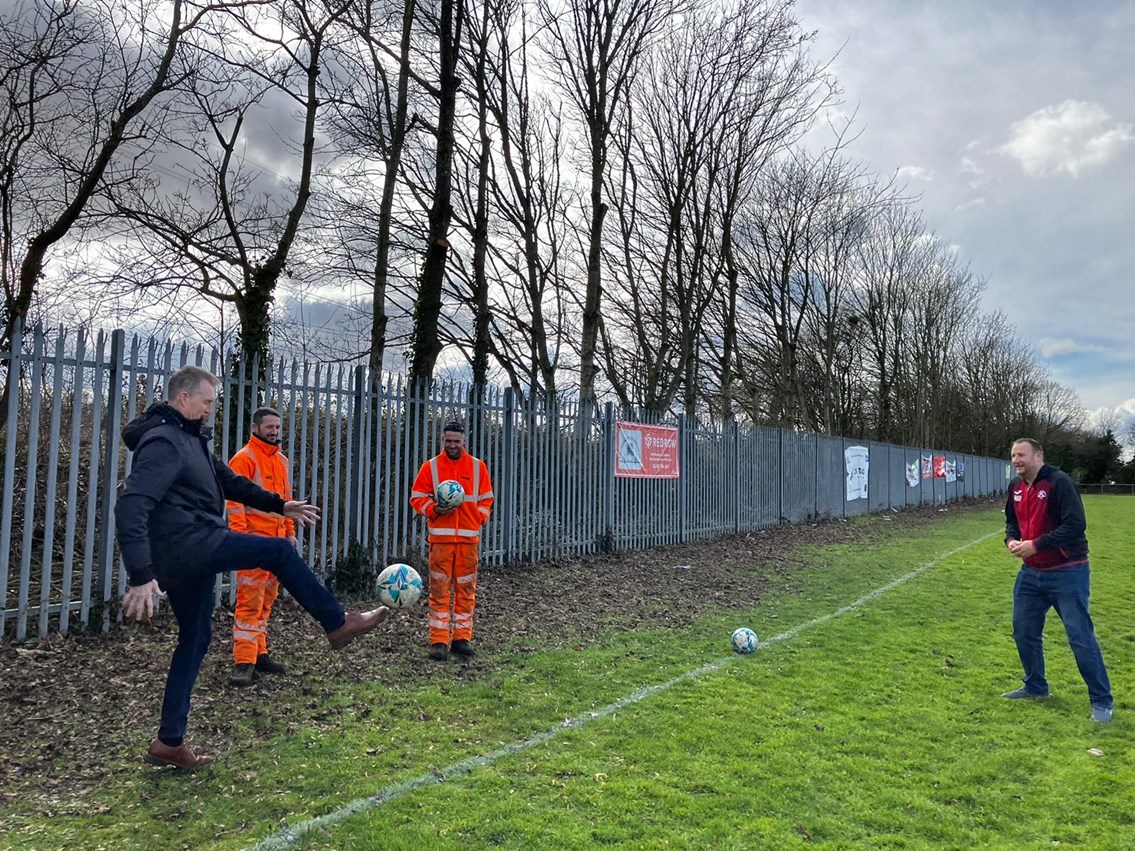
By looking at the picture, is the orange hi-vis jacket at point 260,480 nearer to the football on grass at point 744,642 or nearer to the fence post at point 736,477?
the football on grass at point 744,642

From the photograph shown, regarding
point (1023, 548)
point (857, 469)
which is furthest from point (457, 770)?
point (857, 469)

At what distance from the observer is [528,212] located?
1895 centimetres

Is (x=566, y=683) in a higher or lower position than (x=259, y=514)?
lower

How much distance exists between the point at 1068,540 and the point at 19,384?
7.91 metres

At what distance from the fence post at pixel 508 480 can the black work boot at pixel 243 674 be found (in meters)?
5.46

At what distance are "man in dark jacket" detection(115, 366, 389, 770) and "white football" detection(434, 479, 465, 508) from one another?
210 centimetres

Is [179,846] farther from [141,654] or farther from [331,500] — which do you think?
[331,500]

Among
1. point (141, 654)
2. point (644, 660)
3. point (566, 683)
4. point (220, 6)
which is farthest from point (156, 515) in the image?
point (220, 6)

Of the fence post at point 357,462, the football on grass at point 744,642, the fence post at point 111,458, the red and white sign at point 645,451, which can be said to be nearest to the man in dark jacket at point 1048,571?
the football on grass at point 744,642

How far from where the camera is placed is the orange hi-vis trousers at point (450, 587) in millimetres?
6305

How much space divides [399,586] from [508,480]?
475cm

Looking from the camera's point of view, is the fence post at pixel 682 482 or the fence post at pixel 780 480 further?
the fence post at pixel 780 480

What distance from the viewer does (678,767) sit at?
418 cm

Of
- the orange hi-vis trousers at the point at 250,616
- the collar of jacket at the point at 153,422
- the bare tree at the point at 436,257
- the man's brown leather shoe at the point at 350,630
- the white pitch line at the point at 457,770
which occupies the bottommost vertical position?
the white pitch line at the point at 457,770
